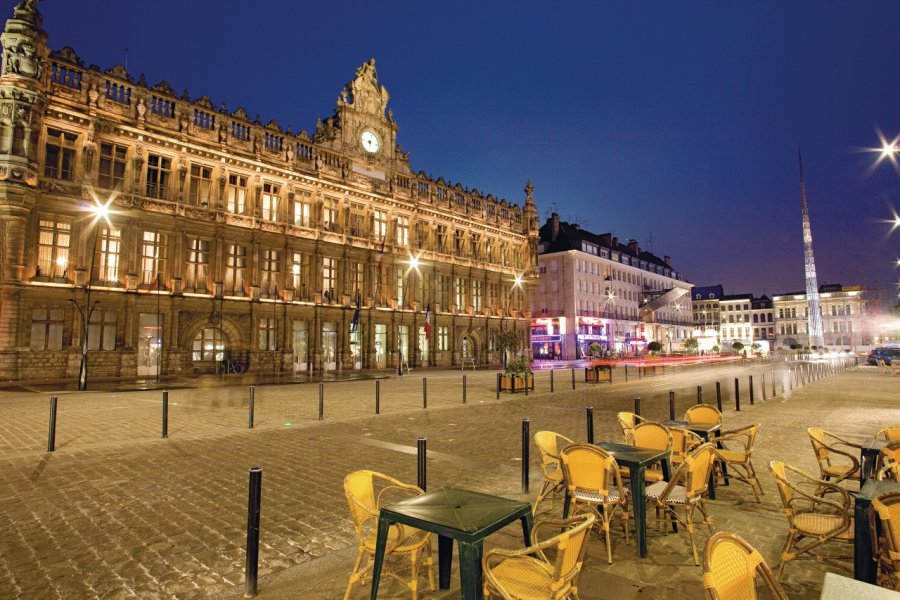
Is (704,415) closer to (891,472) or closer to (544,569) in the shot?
(891,472)

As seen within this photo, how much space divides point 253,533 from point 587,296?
66.2 m

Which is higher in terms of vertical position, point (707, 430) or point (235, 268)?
point (235, 268)

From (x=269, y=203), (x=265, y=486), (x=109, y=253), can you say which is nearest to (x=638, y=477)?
(x=265, y=486)

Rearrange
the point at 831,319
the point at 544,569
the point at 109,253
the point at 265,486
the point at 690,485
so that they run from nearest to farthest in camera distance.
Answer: the point at 544,569
the point at 690,485
the point at 265,486
the point at 109,253
the point at 831,319

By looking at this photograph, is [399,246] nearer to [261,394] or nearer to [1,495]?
[261,394]

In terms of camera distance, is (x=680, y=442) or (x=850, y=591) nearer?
(x=850, y=591)

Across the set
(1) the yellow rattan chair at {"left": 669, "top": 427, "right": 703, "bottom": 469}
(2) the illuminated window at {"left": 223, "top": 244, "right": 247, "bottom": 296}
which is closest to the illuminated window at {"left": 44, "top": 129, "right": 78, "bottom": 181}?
(2) the illuminated window at {"left": 223, "top": 244, "right": 247, "bottom": 296}

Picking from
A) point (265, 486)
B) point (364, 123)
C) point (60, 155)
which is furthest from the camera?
point (364, 123)

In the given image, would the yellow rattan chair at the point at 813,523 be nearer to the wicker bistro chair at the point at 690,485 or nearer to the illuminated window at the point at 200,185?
the wicker bistro chair at the point at 690,485

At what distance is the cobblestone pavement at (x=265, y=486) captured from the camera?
4426mm

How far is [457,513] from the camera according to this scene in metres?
3.57

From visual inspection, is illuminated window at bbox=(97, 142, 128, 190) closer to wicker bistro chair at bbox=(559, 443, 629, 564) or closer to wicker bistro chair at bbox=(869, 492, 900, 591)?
wicker bistro chair at bbox=(559, 443, 629, 564)

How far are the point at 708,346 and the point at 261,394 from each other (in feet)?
314

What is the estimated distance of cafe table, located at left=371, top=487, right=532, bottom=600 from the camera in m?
3.10
